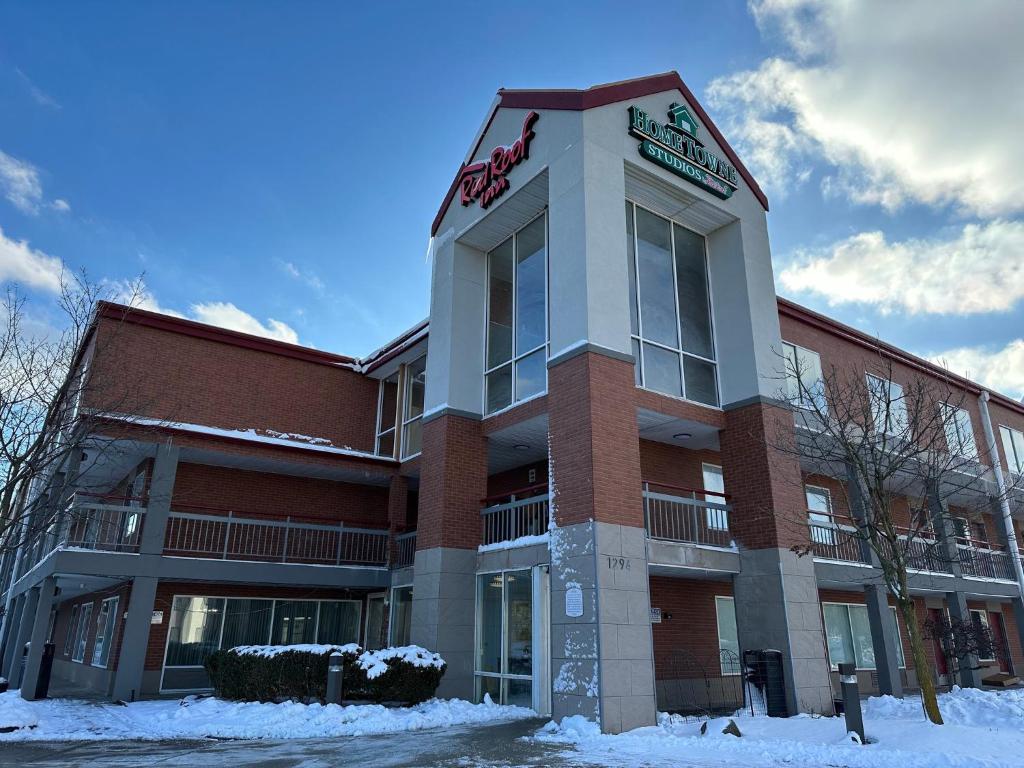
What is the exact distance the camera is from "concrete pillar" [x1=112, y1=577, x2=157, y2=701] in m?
15.5

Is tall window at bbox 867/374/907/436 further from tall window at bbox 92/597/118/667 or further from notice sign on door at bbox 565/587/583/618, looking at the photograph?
tall window at bbox 92/597/118/667

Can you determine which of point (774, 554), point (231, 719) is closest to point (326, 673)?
point (231, 719)

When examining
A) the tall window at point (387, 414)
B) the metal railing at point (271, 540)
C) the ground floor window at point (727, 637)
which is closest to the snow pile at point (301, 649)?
the metal railing at point (271, 540)

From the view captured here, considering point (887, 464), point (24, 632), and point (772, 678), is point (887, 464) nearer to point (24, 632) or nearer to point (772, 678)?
point (772, 678)

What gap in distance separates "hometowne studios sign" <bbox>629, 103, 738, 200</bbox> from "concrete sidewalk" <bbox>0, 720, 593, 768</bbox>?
1223cm

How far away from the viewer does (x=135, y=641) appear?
15773mm

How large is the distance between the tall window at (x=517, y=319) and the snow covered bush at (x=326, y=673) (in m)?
6.10

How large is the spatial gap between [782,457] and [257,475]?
1398 cm

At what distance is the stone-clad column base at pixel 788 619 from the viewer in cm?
1386

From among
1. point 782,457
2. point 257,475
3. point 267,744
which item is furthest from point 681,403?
point 257,475

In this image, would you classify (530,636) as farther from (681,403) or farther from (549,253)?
(549,253)

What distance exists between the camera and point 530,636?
47.2 feet

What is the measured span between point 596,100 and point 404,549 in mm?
12280

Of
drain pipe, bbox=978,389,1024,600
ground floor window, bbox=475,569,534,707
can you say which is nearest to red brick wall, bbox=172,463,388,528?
ground floor window, bbox=475,569,534,707
